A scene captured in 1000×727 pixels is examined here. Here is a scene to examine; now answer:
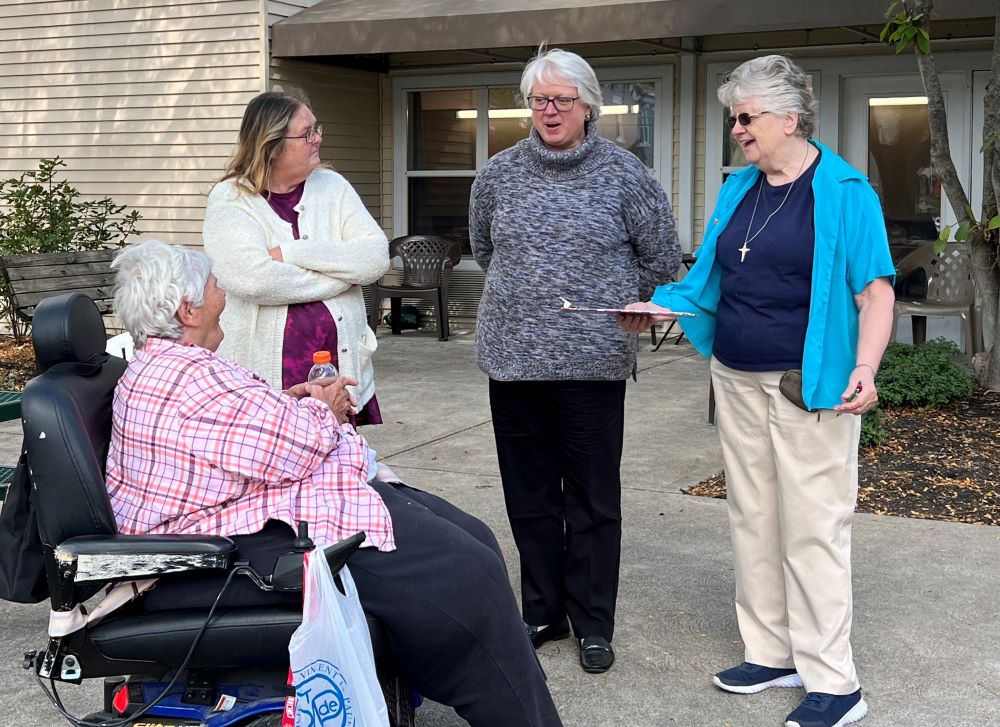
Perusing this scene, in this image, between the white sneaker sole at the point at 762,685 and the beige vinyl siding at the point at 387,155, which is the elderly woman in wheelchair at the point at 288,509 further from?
the beige vinyl siding at the point at 387,155

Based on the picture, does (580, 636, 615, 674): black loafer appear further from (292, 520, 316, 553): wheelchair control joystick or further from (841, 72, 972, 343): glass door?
(841, 72, 972, 343): glass door

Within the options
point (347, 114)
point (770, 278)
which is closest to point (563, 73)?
point (770, 278)

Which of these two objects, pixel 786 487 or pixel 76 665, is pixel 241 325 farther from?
pixel 786 487

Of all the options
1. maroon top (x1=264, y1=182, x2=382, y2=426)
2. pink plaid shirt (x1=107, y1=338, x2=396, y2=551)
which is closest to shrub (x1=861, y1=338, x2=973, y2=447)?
maroon top (x1=264, y1=182, x2=382, y2=426)

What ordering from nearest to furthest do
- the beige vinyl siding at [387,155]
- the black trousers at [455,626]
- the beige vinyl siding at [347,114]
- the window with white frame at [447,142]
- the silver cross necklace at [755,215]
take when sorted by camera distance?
the black trousers at [455,626], the silver cross necklace at [755,215], the beige vinyl siding at [347,114], the window with white frame at [447,142], the beige vinyl siding at [387,155]

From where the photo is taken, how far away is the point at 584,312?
12.6 ft

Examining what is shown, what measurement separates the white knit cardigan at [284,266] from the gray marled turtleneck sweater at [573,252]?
526 mm

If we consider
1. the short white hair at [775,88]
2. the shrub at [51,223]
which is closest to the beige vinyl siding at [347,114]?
the shrub at [51,223]

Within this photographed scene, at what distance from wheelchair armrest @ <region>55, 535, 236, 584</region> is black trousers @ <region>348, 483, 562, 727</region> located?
0.34m

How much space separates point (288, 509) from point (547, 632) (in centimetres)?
147

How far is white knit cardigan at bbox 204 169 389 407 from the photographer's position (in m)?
4.02

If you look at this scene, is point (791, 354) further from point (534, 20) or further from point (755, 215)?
point (534, 20)

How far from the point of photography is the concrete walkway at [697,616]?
367 cm

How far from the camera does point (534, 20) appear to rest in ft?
34.0
